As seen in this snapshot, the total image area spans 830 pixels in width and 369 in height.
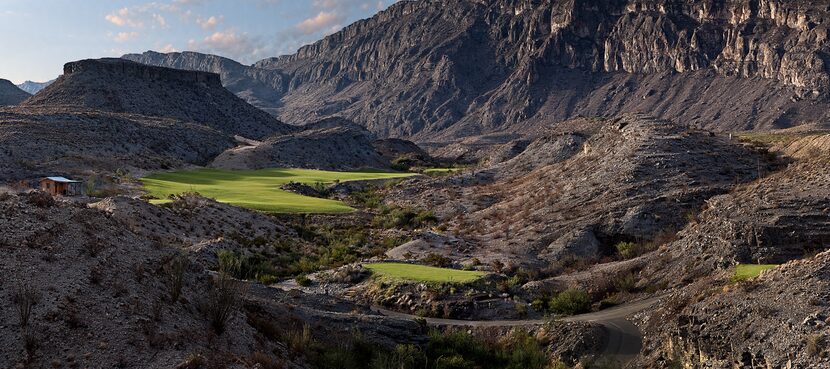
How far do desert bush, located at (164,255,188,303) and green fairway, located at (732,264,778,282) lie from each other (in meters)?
14.6

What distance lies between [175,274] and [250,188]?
41.1 metres

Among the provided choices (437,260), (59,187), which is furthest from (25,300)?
(59,187)

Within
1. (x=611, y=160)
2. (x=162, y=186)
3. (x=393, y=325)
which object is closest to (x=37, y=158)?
(x=162, y=186)

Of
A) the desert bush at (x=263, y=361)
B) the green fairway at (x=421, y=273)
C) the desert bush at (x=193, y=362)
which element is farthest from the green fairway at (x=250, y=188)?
the desert bush at (x=193, y=362)

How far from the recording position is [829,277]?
16.9 m

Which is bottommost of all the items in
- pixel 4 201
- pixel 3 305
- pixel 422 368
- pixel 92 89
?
pixel 422 368

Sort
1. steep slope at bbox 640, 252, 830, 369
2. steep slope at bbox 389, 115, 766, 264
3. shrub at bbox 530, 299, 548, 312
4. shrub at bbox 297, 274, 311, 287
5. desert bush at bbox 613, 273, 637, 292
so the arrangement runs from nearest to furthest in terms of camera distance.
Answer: steep slope at bbox 640, 252, 830, 369 → shrub at bbox 530, 299, 548, 312 → desert bush at bbox 613, 273, 637, 292 → shrub at bbox 297, 274, 311, 287 → steep slope at bbox 389, 115, 766, 264

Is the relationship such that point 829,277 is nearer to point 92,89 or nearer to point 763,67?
point 92,89

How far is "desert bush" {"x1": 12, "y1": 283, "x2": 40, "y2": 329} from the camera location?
515 inches

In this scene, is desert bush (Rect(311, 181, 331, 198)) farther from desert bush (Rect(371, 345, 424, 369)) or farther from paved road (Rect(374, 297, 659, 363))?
desert bush (Rect(371, 345, 424, 369))

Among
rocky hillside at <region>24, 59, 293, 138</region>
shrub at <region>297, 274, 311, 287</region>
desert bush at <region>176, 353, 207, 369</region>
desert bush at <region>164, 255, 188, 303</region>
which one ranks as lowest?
shrub at <region>297, 274, 311, 287</region>

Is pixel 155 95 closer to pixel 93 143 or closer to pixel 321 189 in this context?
pixel 93 143

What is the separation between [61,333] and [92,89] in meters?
115

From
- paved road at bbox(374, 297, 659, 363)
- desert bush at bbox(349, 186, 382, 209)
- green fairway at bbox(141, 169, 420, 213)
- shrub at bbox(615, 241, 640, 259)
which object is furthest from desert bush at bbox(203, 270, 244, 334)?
desert bush at bbox(349, 186, 382, 209)
